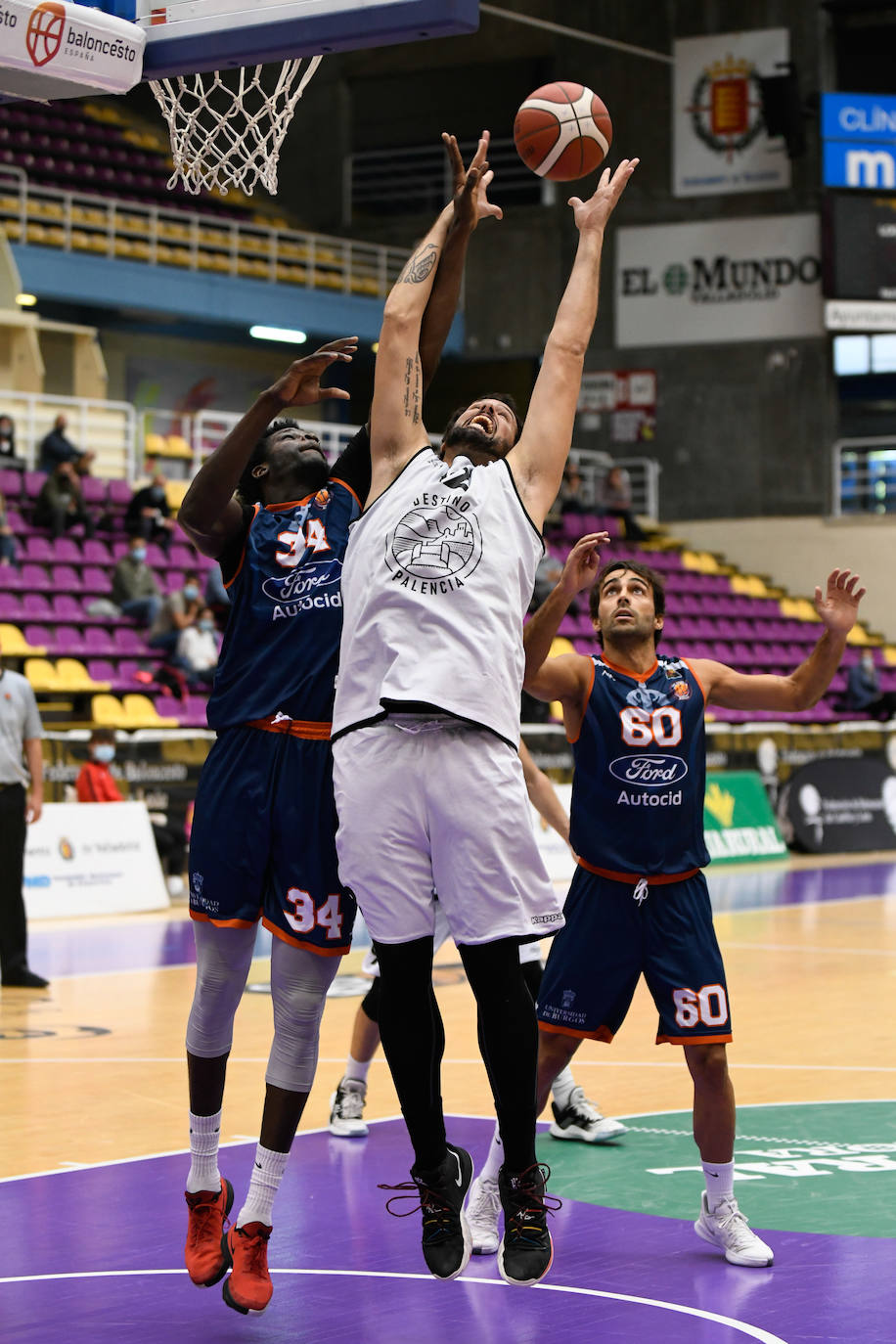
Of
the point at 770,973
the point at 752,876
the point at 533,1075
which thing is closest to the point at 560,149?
the point at 533,1075

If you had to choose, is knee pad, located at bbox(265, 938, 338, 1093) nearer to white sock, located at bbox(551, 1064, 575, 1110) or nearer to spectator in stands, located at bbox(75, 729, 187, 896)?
white sock, located at bbox(551, 1064, 575, 1110)

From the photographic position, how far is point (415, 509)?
4.12 m

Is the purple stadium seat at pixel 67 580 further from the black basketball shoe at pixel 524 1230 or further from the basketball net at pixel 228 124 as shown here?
the black basketball shoe at pixel 524 1230

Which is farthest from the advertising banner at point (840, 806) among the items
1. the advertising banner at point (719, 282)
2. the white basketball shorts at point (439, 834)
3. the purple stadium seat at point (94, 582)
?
the white basketball shorts at point (439, 834)

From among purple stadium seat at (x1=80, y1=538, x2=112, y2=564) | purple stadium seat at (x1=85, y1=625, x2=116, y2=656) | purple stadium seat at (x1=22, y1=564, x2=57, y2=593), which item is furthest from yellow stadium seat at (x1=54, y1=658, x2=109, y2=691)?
purple stadium seat at (x1=80, y1=538, x2=112, y2=564)

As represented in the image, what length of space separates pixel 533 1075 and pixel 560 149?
8.94 ft

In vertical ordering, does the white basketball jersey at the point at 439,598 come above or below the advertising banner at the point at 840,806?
above

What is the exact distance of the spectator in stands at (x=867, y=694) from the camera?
929 inches

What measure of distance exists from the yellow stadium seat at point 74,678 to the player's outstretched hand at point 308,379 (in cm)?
1244

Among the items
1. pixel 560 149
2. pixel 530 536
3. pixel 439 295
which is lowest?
pixel 530 536

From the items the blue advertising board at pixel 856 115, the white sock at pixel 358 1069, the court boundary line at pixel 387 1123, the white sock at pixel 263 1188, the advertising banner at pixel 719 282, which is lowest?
the court boundary line at pixel 387 1123

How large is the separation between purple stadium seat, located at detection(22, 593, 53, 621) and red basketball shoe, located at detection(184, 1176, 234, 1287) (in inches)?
534

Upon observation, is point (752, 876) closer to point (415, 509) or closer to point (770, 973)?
point (770, 973)

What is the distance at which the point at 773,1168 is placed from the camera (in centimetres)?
607
